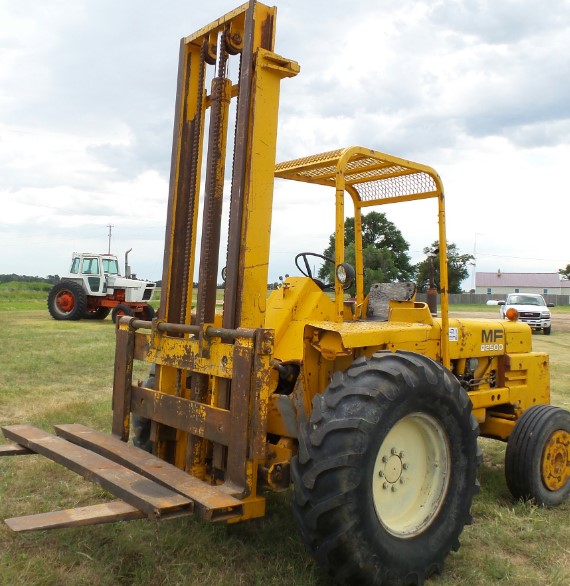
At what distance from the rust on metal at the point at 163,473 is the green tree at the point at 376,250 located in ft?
6.05

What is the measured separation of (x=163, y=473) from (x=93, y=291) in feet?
68.8

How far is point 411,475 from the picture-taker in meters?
3.72

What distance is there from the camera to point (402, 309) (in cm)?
471

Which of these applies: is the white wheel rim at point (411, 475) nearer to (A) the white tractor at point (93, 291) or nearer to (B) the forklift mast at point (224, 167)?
(B) the forklift mast at point (224, 167)

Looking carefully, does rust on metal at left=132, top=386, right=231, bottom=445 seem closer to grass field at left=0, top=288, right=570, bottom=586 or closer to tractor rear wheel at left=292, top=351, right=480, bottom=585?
tractor rear wheel at left=292, top=351, right=480, bottom=585

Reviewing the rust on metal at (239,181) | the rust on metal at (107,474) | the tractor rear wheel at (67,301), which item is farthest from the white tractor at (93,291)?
the rust on metal at (239,181)

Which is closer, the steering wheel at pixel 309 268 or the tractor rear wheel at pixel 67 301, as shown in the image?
the steering wheel at pixel 309 268

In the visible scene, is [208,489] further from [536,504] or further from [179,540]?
[536,504]

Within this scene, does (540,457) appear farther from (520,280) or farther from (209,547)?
(520,280)

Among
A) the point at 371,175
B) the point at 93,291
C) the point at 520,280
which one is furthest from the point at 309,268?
the point at 520,280

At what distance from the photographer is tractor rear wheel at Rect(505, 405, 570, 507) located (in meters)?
4.84

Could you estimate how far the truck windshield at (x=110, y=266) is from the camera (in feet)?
78.4

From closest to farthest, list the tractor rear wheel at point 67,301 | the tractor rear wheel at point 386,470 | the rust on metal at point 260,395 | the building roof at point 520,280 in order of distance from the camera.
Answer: the tractor rear wheel at point 386,470 → the rust on metal at point 260,395 → the tractor rear wheel at point 67,301 → the building roof at point 520,280

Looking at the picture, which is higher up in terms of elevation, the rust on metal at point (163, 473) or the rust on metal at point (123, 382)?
the rust on metal at point (123, 382)
